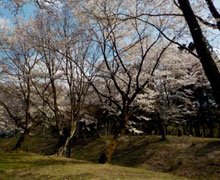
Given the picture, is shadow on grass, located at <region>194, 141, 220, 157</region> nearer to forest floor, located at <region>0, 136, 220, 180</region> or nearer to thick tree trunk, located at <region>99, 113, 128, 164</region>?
forest floor, located at <region>0, 136, 220, 180</region>

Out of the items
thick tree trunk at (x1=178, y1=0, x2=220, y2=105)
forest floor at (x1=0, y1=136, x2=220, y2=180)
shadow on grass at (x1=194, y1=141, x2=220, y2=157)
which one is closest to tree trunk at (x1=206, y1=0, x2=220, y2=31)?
thick tree trunk at (x1=178, y1=0, x2=220, y2=105)

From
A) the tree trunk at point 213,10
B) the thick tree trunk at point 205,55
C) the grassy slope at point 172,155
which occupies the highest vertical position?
the tree trunk at point 213,10

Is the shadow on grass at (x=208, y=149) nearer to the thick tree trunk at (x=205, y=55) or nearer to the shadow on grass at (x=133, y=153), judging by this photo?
the shadow on grass at (x=133, y=153)

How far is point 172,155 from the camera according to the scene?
524 inches

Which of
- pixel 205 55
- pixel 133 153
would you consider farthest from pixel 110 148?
pixel 133 153

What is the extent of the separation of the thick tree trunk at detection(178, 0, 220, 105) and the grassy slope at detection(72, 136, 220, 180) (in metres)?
8.05

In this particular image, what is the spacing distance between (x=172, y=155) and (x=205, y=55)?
36.9 ft

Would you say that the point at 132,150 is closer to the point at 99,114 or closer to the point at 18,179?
the point at 99,114

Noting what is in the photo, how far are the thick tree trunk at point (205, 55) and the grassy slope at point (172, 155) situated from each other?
317 inches

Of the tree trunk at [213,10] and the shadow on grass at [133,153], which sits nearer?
the tree trunk at [213,10]

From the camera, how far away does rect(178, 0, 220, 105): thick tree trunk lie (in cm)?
387

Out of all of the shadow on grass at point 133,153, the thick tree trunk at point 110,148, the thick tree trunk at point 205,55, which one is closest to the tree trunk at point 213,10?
the thick tree trunk at point 205,55

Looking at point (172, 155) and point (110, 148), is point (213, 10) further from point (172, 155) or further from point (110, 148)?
point (172, 155)

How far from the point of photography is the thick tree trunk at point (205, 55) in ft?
12.7
